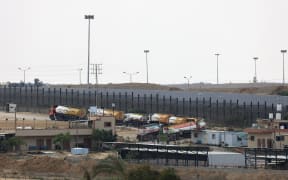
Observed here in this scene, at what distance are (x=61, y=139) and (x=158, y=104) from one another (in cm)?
2467

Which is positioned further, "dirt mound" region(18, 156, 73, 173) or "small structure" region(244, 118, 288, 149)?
"dirt mound" region(18, 156, 73, 173)

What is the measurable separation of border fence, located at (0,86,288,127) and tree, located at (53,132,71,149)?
15.3m

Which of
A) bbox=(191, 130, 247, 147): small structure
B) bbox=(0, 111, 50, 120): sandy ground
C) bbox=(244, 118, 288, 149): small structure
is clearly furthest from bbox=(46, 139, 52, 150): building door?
bbox=(0, 111, 50, 120): sandy ground

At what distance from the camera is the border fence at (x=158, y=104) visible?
2980 inches

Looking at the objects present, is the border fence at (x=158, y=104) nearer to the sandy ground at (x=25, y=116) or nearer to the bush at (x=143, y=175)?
the sandy ground at (x=25, y=116)

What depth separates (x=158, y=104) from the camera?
86.6m

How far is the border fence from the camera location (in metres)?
75.7

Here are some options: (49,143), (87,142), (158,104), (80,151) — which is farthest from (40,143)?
(158,104)

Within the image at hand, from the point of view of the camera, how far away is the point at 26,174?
54.4 metres

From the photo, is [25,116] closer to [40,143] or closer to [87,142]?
[87,142]

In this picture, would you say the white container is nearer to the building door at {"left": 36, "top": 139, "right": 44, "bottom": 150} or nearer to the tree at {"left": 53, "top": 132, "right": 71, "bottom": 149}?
the tree at {"left": 53, "top": 132, "right": 71, "bottom": 149}

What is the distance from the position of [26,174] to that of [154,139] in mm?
13593

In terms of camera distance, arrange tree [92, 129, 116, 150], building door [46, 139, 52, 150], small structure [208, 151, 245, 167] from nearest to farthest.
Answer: small structure [208, 151, 245, 167]
tree [92, 129, 116, 150]
building door [46, 139, 52, 150]

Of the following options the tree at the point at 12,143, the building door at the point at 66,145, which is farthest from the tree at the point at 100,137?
the tree at the point at 12,143
